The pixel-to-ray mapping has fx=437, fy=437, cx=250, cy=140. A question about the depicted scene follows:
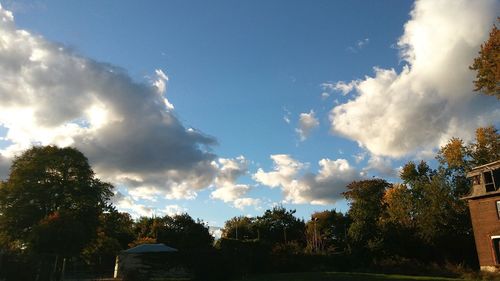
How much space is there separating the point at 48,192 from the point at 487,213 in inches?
1576

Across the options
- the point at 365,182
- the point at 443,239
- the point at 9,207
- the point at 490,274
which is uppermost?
the point at 365,182

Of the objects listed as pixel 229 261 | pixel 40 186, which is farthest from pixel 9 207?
pixel 229 261

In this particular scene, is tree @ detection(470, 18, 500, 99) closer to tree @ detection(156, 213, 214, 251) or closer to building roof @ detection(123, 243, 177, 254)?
building roof @ detection(123, 243, 177, 254)

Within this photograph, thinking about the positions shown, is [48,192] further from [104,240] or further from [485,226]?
[485,226]

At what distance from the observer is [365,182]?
75.0m

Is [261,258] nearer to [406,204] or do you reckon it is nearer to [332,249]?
[332,249]

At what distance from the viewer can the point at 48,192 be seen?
42688 mm

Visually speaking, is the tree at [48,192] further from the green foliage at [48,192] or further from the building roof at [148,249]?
the building roof at [148,249]

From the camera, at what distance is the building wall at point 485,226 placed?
35.7m

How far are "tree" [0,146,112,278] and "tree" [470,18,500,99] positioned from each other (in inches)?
1325

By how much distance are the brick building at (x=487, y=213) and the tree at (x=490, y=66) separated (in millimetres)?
11128

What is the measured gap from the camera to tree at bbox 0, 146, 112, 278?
41.2 meters

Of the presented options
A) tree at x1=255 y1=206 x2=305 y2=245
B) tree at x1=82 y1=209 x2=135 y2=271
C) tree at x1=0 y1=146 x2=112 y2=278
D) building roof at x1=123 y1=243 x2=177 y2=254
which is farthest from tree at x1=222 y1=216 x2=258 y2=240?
building roof at x1=123 y1=243 x2=177 y2=254

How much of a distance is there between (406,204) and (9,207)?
141 ft
